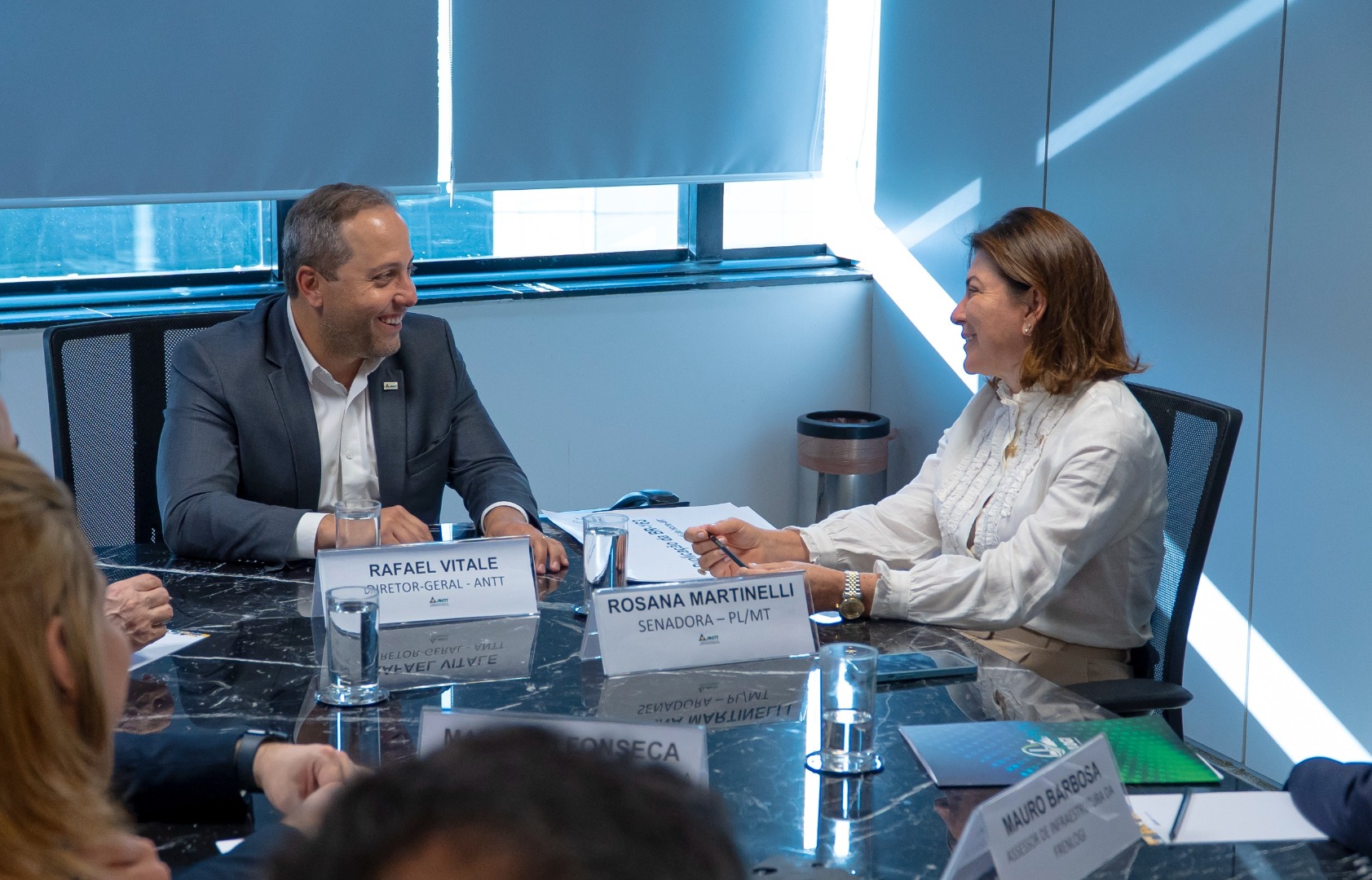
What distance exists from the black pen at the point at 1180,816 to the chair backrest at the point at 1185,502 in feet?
2.41

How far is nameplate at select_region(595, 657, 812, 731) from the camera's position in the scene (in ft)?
5.35

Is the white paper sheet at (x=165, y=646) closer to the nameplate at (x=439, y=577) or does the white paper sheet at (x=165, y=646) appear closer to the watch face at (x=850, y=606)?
the nameplate at (x=439, y=577)

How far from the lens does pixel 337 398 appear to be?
2.66 metres

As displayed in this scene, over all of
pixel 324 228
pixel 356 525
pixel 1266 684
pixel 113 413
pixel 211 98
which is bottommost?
pixel 1266 684

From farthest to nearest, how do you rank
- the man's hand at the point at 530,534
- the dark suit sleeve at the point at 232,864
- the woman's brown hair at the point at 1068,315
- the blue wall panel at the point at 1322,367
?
the blue wall panel at the point at 1322,367 → the woman's brown hair at the point at 1068,315 → the man's hand at the point at 530,534 → the dark suit sleeve at the point at 232,864

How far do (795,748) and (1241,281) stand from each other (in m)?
2.38

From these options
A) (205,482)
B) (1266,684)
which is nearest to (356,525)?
(205,482)

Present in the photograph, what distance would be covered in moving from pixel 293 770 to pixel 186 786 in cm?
11

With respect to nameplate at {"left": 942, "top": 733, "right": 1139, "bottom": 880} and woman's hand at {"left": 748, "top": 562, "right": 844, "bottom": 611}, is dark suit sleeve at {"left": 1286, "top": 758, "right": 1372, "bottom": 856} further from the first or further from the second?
woman's hand at {"left": 748, "top": 562, "right": 844, "bottom": 611}

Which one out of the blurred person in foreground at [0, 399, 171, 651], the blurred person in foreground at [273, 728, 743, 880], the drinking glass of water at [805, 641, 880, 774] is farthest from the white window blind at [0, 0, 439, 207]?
the blurred person in foreground at [273, 728, 743, 880]

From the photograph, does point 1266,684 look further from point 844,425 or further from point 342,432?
point 342,432

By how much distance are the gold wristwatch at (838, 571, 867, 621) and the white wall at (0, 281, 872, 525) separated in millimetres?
2426

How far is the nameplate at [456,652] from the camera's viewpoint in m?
1.74

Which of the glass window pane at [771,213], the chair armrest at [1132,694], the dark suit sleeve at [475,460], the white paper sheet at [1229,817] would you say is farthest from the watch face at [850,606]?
the glass window pane at [771,213]
